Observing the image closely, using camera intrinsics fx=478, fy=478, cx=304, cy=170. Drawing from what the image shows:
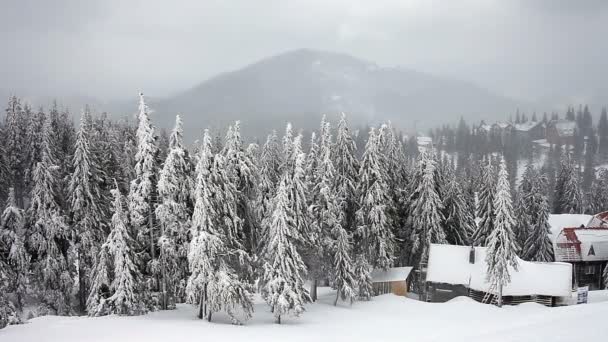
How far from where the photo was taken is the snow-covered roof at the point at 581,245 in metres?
58.7

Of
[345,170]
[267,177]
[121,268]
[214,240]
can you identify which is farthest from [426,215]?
[121,268]

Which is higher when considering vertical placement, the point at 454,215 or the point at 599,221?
the point at 454,215

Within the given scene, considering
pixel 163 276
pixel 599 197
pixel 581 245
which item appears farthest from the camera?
pixel 599 197

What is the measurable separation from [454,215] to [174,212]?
32.7 m

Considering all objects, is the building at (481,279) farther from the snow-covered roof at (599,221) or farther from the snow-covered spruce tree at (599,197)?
the snow-covered spruce tree at (599,197)

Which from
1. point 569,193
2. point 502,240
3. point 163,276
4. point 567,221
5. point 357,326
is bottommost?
point 357,326

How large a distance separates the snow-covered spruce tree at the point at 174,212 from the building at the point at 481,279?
25697mm

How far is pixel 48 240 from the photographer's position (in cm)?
3591

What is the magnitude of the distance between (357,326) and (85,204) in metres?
22.5

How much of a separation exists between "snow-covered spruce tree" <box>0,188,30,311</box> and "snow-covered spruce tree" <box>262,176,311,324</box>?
58.5 feet

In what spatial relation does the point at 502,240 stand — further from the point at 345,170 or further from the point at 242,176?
the point at 242,176

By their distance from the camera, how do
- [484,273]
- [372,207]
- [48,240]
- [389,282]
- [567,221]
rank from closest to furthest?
1. [48,240]
2. [372,207]
3. [484,273]
4. [389,282]
5. [567,221]

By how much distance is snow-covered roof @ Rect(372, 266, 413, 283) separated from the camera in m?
47.1

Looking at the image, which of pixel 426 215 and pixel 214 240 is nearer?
pixel 214 240
